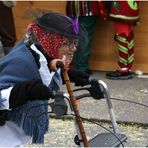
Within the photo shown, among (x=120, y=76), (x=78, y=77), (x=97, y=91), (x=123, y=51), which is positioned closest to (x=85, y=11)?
(x=123, y=51)

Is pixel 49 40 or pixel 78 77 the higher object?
pixel 49 40

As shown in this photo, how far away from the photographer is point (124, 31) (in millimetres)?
6227

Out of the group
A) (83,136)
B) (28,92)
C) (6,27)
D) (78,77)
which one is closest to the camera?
(28,92)

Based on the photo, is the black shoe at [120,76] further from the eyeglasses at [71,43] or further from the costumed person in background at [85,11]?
the eyeglasses at [71,43]

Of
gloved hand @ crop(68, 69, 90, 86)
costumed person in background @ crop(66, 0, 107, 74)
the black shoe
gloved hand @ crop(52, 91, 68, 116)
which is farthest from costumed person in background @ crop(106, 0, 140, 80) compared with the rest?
gloved hand @ crop(52, 91, 68, 116)

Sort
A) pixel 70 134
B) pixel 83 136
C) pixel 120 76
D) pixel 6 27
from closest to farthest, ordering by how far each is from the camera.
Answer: pixel 83 136 < pixel 70 134 < pixel 6 27 < pixel 120 76

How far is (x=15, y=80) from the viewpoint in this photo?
2807 millimetres

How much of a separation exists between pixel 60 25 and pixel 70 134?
2.18m

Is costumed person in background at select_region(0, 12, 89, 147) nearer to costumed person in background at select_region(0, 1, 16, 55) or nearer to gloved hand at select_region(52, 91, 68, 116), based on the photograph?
gloved hand at select_region(52, 91, 68, 116)

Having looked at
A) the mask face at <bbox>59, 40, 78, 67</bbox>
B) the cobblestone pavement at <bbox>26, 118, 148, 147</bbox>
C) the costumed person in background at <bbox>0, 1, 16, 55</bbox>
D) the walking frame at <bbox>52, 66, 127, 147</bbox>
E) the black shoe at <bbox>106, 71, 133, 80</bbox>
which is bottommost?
the black shoe at <bbox>106, 71, 133, 80</bbox>

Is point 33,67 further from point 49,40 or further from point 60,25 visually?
point 60,25

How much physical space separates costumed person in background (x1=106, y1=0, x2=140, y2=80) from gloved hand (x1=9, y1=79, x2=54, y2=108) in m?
3.65

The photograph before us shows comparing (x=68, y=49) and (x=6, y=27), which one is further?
(x=6, y=27)

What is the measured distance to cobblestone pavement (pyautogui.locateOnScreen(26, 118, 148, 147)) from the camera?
4531 millimetres
